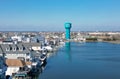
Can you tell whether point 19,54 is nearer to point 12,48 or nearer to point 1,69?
point 12,48

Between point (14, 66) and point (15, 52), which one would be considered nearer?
point (14, 66)

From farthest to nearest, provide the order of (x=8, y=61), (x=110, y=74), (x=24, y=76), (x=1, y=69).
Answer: (x=110, y=74), (x=8, y=61), (x=24, y=76), (x=1, y=69)

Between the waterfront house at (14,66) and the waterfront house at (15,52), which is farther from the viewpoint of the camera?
the waterfront house at (15,52)

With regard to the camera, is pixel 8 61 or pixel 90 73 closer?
pixel 8 61

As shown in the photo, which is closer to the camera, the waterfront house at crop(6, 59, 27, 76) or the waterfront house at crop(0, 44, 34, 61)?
the waterfront house at crop(6, 59, 27, 76)

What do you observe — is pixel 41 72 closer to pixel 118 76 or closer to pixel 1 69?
pixel 118 76

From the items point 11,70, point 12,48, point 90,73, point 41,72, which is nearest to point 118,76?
point 90,73

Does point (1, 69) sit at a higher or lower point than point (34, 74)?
higher

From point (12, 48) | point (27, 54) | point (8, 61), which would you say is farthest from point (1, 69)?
point (12, 48)

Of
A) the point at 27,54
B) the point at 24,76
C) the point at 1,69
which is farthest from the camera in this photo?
the point at 27,54
